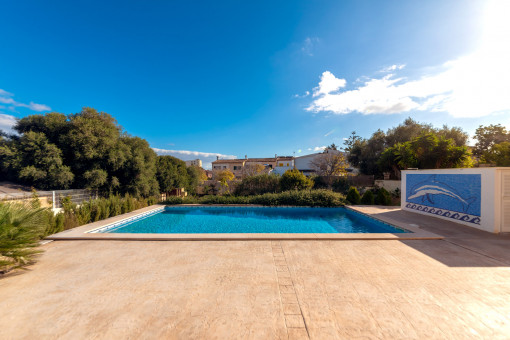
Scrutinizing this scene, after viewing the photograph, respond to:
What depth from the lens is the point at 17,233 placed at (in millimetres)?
3438

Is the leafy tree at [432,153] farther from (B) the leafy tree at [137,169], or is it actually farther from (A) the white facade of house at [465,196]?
(B) the leafy tree at [137,169]

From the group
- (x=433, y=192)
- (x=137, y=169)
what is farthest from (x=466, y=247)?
(x=137, y=169)

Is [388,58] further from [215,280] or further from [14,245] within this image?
[14,245]

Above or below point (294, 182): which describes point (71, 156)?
above

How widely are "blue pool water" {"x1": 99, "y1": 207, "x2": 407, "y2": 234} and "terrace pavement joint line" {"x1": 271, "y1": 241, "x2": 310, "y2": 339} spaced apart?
416 cm

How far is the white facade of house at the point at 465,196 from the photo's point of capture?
600 centimetres

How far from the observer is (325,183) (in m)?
16.4

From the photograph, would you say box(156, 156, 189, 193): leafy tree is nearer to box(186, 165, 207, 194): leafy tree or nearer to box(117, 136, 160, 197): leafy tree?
box(186, 165, 207, 194): leafy tree

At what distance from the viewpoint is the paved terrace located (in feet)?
7.27

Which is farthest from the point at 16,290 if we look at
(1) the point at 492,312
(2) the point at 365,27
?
(2) the point at 365,27

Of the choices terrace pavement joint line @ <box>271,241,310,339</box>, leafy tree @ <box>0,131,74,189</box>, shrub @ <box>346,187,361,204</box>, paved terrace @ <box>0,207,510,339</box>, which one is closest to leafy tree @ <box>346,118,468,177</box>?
shrub @ <box>346,187,361,204</box>

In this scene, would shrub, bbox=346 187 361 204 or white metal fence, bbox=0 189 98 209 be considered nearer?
white metal fence, bbox=0 189 98 209

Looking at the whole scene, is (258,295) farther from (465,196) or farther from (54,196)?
(54,196)

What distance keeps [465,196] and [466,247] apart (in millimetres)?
3491
